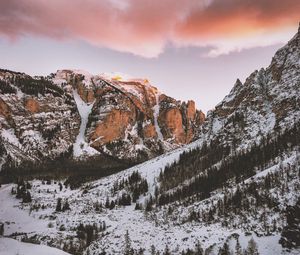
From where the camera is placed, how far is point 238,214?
246ft

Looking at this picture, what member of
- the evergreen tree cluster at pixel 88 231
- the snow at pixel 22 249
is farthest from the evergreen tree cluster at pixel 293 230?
the evergreen tree cluster at pixel 88 231

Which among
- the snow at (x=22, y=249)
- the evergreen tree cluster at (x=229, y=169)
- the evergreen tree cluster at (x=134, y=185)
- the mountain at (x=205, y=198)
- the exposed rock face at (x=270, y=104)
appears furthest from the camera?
the exposed rock face at (x=270, y=104)

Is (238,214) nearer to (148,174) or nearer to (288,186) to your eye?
(288,186)

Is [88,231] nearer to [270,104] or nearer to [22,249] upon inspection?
[22,249]

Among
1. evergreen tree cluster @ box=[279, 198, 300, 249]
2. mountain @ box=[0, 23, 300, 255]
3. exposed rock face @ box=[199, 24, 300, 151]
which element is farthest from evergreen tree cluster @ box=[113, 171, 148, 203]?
evergreen tree cluster @ box=[279, 198, 300, 249]

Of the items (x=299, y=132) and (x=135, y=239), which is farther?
(x=299, y=132)

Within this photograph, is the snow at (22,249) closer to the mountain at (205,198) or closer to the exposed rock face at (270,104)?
the mountain at (205,198)

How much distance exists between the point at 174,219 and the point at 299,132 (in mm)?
49375

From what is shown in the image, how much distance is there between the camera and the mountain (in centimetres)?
6425

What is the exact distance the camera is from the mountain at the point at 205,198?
64250 millimetres

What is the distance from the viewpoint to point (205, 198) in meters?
104

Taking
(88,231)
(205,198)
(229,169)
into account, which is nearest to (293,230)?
(88,231)

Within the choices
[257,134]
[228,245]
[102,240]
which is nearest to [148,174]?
[257,134]

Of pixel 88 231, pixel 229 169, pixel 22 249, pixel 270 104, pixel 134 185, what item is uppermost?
pixel 270 104
